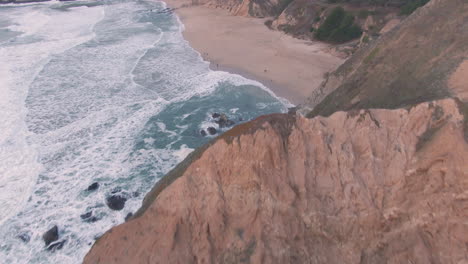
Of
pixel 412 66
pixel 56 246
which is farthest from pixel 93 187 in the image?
pixel 412 66

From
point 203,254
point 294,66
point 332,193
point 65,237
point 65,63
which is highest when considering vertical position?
point 332,193

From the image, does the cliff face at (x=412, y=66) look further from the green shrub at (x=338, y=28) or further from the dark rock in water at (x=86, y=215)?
the green shrub at (x=338, y=28)

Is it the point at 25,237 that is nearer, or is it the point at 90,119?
the point at 25,237

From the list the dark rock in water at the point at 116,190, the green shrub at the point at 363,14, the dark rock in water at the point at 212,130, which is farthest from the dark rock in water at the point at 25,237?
the green shrub at the point at 363,14

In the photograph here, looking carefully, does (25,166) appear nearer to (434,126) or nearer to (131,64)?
(131,64)

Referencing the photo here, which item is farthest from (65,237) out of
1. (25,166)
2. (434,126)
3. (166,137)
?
(434,126)

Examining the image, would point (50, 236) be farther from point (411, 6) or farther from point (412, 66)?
point (411, 6)

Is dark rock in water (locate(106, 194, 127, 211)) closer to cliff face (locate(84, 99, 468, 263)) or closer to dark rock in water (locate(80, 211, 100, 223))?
dark rock in water (locate(80, 211, 100, 223))
